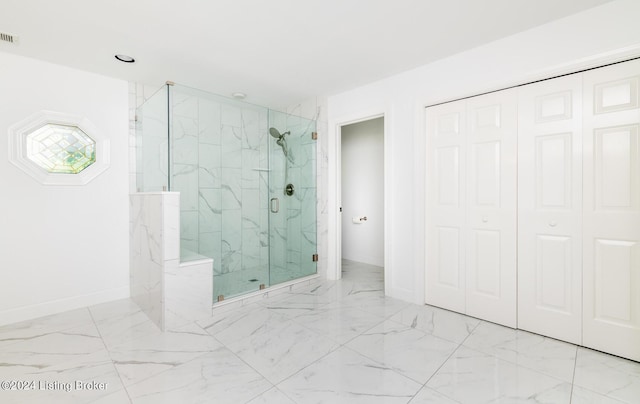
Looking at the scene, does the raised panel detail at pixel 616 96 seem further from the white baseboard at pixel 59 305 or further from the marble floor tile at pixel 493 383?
the white baseboard at pixel 59 305

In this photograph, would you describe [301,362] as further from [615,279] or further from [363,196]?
[363,196]

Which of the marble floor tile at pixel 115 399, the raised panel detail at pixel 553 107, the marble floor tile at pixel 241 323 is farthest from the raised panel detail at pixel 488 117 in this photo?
the marble floor tile at pixel 115 399

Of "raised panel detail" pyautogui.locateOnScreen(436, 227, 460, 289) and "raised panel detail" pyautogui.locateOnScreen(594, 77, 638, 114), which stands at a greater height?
"raised panel detail" pyautogui.locateOnScreen(594, 77, 638, 114)

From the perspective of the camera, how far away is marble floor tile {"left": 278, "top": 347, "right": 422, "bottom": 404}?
1439 mm

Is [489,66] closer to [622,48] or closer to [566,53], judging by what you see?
[566,53]

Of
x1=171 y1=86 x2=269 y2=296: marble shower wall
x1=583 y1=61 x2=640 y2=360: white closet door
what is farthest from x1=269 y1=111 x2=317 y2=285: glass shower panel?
x1=583 y1=61 x2=640 y2=360: white closet door

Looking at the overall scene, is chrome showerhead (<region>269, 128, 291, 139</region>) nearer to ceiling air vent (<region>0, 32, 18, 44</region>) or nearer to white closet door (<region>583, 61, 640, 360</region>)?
ceiling air vent (<region>0, 32, 18, 44</region>)

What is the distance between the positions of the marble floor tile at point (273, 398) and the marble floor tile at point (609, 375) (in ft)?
5.35

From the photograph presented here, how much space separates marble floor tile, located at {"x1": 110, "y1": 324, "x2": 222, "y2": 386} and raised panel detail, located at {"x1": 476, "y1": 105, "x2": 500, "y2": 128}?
275 centimetres

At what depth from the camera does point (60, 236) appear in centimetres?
260

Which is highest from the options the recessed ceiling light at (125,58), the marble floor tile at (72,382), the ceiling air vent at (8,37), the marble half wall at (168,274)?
the recessed ceiling light at (125,58)

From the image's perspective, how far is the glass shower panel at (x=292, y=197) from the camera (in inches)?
124

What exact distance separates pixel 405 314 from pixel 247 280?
1650 millimetres

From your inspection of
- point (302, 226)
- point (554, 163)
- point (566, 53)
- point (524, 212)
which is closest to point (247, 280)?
point (302, 226)
